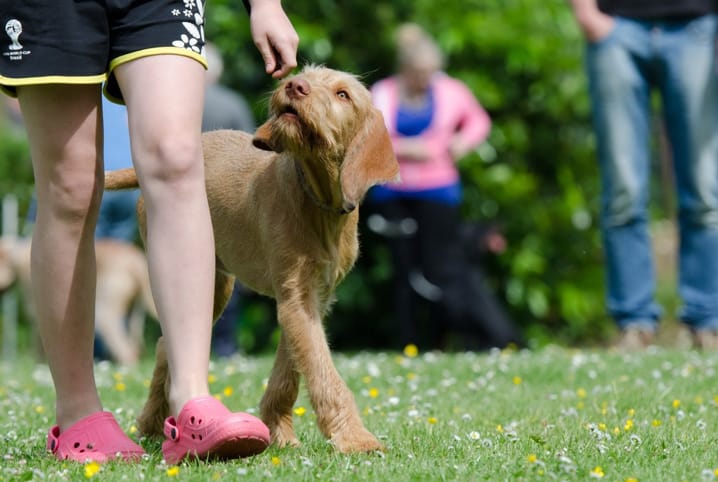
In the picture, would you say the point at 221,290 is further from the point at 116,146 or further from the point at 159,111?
the point at 116,146

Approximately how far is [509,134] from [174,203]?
7.29 metres

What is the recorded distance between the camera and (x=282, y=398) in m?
4.36

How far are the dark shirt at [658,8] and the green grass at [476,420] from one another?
2069mm

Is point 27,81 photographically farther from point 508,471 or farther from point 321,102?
point 508,471

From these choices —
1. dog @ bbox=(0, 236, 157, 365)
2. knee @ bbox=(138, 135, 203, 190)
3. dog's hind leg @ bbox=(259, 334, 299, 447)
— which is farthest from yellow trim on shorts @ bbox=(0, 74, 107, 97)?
dog @ bbox=(0, 236, 157, 365)

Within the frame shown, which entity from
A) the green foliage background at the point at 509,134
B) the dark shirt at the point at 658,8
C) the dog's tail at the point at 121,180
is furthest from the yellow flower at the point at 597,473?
the green foliage background at the point at 509,134

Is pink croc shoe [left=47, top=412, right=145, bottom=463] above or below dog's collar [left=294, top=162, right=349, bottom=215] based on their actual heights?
below

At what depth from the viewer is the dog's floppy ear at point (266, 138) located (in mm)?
4129

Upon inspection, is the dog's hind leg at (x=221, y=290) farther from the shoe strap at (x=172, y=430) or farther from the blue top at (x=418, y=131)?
the blue top at (x=418, y=131)

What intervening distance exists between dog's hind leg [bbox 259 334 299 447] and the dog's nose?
0.90 meters

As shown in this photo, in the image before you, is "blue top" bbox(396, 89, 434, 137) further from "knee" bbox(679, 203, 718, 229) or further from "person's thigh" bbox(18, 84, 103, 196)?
"person's thigh" bbox(18, 84, 103, 196)

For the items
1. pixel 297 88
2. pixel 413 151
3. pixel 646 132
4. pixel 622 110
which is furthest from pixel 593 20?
pixel 297 88

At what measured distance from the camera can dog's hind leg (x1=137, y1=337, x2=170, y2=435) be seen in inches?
179

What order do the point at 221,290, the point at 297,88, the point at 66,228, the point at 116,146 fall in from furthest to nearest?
the point at 116,146 → the point at 221,290 → the point at 297,88 → the point at 66,228
